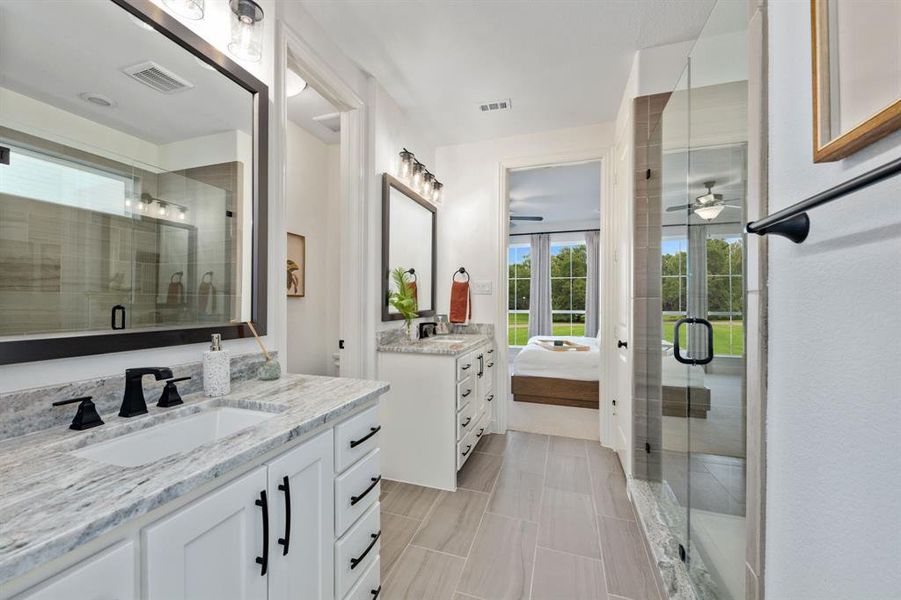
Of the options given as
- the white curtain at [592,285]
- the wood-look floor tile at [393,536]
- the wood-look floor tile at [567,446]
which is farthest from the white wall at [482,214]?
the white curtain at [592,285]

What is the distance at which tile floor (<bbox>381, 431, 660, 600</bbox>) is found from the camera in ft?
5.16

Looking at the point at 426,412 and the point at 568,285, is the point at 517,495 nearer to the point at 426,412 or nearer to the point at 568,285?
the point at 426,412

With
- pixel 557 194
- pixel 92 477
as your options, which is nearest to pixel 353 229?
pixel 92 477

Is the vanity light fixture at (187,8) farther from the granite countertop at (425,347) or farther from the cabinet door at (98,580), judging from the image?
the granite countertop at (425,347)

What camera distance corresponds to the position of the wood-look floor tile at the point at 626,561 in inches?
61.5

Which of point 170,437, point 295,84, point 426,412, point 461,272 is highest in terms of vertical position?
point 295,84

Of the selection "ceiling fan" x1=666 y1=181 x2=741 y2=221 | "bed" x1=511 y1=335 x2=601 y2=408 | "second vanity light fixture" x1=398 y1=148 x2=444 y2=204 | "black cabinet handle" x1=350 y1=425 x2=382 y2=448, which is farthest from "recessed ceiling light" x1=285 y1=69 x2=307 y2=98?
"bed" x1=511 y1=335 x2=601 y2=408

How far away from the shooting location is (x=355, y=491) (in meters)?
1.25

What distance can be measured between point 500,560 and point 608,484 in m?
1.08

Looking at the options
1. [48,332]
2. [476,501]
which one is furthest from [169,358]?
[476,501]

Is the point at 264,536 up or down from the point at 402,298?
down

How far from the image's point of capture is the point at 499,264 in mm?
3344

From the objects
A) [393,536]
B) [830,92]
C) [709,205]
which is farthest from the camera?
[393,536]

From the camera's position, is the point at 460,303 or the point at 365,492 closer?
the point at 365,492
